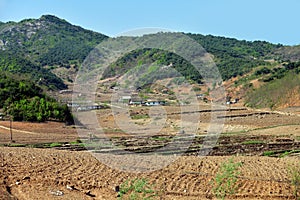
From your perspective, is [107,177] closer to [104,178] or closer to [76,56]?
[104,178]

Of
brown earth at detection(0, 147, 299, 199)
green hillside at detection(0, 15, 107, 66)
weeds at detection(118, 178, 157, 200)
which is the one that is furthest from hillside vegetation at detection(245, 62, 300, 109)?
green hillside at detection(0, 15, 107, 66)

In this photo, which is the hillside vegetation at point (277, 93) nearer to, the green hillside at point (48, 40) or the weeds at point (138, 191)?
the weeds at point (138, 191)

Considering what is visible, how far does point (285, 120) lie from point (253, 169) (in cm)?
3418

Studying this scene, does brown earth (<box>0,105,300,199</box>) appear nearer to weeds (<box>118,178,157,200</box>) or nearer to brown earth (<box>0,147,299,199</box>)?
brown earth (<box>0,147,299,199</box>)

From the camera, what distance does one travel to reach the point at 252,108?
68.4m

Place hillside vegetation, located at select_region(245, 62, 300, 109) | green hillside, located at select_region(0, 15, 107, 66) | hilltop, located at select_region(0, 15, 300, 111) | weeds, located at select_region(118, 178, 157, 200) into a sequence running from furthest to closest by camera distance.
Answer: green hillside, located at select_region(0, 15, 107, 66), hilltop, located at select_region(0, 15, 300, 111), hillside vegetation, located at select_region(245, 62, 300, 109), weeds, located at select_region(118, 178, 157, 200)

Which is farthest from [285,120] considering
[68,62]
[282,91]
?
[68,62]

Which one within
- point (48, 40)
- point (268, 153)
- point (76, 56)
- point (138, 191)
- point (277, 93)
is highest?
point (48, 40)

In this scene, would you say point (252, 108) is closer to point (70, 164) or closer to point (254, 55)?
point (70, 164)

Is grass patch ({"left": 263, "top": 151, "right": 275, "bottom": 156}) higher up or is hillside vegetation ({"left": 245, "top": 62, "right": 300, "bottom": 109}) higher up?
hillside vegetation ({"left": 245, "top": 62, "right": 300, "bottom": 109})

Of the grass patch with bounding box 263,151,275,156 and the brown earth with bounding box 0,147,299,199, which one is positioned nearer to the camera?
the brown earth with bounding box 0,147,299,199

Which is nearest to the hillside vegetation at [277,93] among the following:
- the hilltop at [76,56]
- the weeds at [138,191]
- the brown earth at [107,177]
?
the hilltop at [76,56]

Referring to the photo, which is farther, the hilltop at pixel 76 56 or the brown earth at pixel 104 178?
the hilltop at pixel 76 56

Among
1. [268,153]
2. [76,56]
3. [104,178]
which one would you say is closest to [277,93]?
[268,153]
